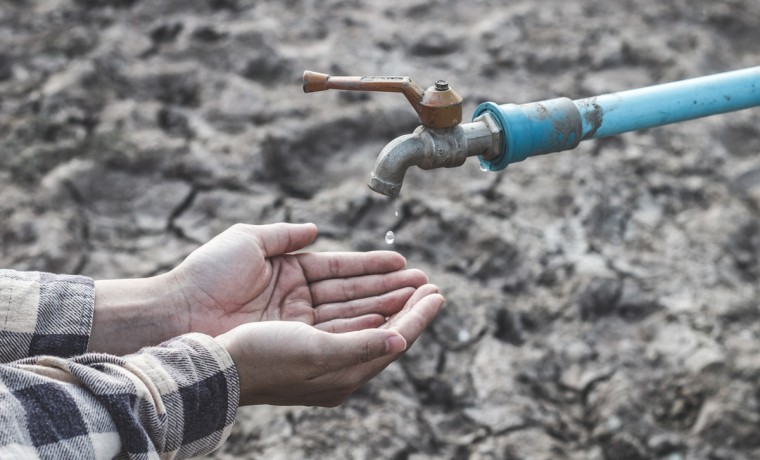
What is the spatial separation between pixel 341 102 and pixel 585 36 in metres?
1.30

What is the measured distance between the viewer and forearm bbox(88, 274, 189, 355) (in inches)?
76.7

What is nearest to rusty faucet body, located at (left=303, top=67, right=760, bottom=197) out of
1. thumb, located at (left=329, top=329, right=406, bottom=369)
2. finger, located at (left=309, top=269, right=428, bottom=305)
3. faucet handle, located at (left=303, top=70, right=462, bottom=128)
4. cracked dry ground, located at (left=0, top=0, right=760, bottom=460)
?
faucet handle, located at (left=303, top=70, right=462, bottom=128)

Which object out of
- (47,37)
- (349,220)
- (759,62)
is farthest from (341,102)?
(759,62)

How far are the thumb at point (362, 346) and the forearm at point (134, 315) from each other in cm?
50

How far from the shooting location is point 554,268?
2779 mm

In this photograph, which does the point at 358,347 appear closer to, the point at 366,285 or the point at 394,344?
the point at 394,344

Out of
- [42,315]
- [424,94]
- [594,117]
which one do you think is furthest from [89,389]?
[594,117]

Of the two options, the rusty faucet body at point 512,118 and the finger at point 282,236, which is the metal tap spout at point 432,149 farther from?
the finger at point 282,236

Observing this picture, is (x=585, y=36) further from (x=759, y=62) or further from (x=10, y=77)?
(x=10, y=77)

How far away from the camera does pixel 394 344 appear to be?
1756mm

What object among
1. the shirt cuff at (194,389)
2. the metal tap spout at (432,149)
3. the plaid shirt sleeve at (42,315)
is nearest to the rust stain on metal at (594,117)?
the metal tap spout at (432,149)

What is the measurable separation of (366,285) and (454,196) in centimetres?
98

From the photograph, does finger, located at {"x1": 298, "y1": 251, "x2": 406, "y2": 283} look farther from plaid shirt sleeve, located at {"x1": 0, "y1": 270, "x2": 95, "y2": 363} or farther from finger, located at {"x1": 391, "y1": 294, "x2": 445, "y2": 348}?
plaid shirt sleeve, located at {"x1": 0, "y1": 270, "x2": 95, "y2": 363}

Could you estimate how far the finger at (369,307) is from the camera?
6.99ft
